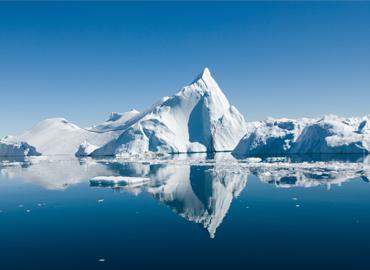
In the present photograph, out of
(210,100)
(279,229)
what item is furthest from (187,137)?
(279,229)

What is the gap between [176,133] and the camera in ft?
284

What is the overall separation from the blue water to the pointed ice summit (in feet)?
173

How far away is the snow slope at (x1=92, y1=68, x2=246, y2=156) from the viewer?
255ft

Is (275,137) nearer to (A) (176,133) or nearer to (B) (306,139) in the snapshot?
(B) (306,139)

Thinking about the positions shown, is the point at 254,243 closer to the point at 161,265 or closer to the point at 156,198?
the point at 161,265

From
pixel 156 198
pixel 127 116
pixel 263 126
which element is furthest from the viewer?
pixel 127 116

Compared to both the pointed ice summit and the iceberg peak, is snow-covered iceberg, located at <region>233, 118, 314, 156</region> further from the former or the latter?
the iceberg peak

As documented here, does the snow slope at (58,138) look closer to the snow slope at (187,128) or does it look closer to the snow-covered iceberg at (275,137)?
the snow slope at (187,128)

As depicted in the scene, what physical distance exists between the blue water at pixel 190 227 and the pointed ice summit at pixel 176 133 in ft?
173

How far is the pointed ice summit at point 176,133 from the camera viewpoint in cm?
7788

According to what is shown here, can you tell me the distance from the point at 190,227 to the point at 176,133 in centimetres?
7277

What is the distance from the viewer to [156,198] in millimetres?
20406

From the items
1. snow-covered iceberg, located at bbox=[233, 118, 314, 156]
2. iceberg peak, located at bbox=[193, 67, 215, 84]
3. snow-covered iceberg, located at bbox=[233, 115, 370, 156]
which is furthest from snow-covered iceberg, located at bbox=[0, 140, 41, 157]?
snow-covered iceberg, located at bbox=[233, 118, 314, 156]

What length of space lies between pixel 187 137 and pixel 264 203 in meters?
70.8
